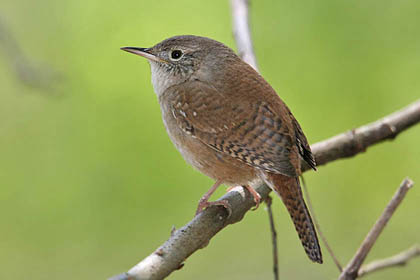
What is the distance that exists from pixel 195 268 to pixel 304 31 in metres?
2.03

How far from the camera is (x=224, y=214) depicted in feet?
10.3

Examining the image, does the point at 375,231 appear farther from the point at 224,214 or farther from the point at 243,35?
the point at 243,35

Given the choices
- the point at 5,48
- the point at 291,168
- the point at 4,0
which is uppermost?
the point at 4,0

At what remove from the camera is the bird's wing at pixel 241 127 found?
3586 millimetres

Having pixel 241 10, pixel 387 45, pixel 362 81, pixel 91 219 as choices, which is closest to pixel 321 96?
pixel 362 81

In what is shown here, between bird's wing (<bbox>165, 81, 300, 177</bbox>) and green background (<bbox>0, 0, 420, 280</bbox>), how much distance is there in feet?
3.55

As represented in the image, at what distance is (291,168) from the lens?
3.42 meters

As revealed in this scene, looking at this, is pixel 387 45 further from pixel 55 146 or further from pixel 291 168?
pixel 55 146

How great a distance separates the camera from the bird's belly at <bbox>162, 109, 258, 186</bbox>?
3.71m

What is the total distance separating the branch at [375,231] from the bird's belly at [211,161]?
0.96 metres

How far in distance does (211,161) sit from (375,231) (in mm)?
1206

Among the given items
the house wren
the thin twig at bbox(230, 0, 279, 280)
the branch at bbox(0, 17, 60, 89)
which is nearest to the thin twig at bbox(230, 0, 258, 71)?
the thin twig at bbox(230, 0, 279, 280)

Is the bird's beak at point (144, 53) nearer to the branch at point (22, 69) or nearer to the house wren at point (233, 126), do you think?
the house wren at point (233, 126)

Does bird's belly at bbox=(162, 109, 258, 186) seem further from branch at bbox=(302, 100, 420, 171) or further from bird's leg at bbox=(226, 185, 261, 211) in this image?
branch at bbox=(302, 100, 420, 171)
